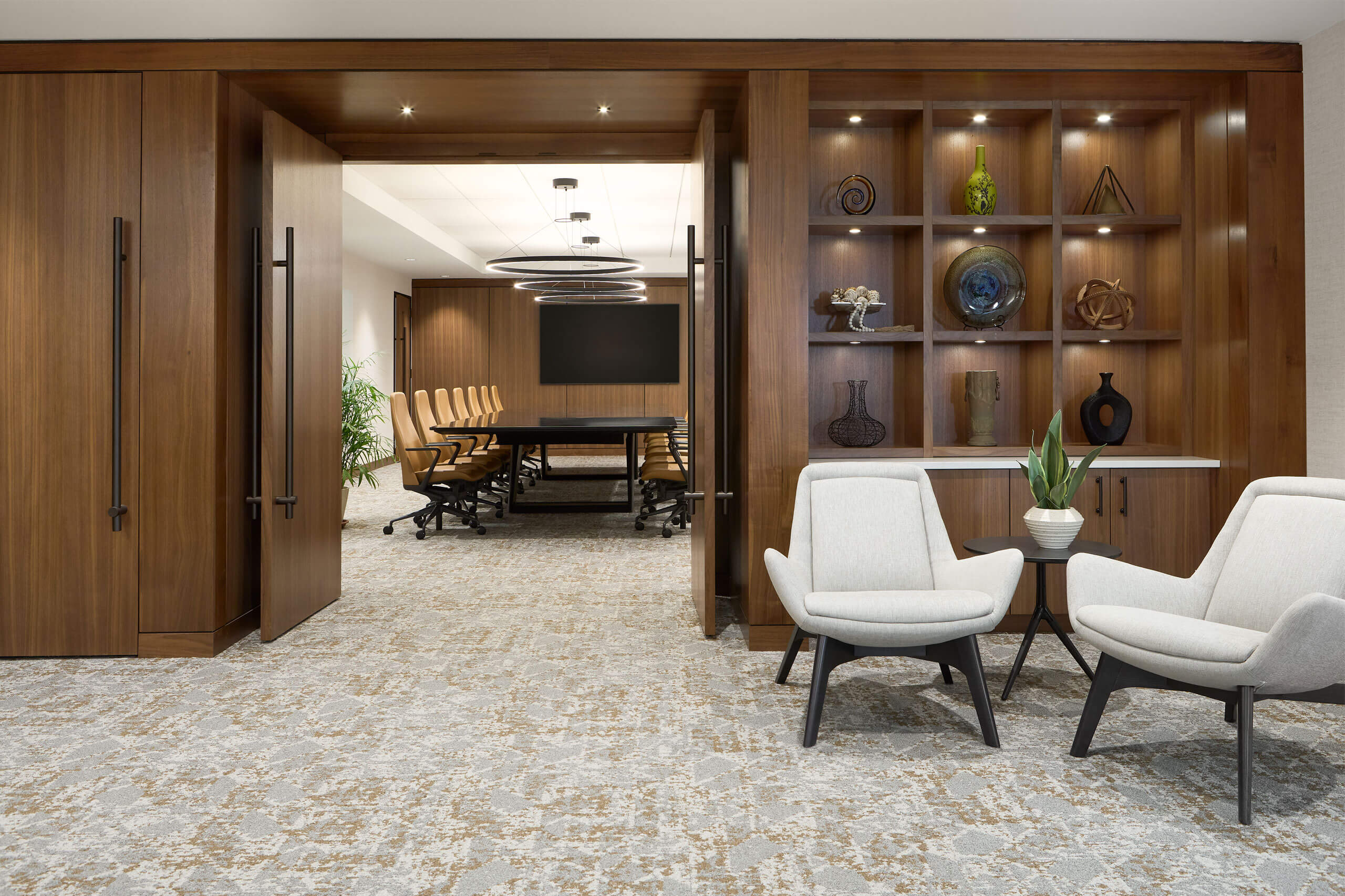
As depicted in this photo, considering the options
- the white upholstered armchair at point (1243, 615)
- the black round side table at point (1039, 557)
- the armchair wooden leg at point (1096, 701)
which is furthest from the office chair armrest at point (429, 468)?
the armchair wooden leg at point (1096, 701)

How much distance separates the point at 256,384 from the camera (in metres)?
3.94

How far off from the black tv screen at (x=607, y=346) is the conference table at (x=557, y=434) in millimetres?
4417

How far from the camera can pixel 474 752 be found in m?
2.61

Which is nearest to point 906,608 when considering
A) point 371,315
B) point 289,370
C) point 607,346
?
point 289,370

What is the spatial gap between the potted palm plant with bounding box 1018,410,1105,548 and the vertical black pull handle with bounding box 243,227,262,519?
302cm

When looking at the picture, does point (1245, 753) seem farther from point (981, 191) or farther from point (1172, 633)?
point (981, 191)

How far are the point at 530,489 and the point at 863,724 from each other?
6823 mm

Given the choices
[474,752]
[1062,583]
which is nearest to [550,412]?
[1062,583]

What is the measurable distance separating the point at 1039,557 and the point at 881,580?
525 millimetres

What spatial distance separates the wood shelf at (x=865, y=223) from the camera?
397 cm

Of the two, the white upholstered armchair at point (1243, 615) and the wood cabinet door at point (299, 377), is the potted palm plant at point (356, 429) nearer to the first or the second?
the wood cabinet door at point (299, 377)

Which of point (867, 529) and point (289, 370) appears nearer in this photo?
point (867, 529)

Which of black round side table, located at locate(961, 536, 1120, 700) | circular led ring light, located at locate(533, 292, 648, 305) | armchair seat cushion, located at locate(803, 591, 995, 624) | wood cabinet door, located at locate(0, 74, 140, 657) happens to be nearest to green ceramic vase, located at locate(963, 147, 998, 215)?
black round side table, located at locate(961, 536, 1120, 700)

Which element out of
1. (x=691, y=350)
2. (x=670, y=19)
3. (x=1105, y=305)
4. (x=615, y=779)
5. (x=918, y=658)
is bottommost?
(x=615, y=779)
